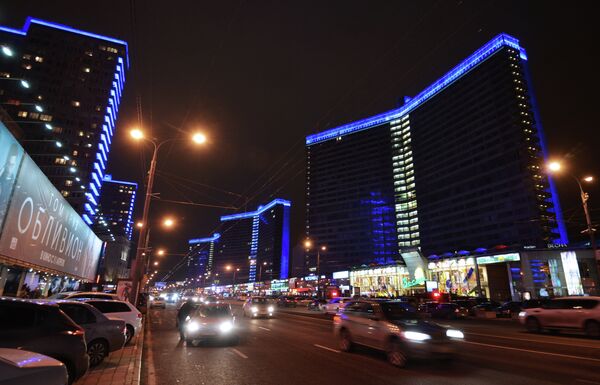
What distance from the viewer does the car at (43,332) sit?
588cm

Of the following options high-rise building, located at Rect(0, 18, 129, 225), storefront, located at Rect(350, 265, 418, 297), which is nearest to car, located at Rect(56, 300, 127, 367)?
storefront, located at Rect(350, 265, 418, 297)

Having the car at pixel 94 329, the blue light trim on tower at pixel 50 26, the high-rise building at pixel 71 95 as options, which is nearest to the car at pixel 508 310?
the car at pixel 94 329

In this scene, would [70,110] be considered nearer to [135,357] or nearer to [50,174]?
[50,174]

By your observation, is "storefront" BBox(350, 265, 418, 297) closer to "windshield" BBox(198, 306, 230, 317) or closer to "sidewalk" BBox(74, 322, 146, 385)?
"windshield" BBox(198, 306, 230, 317)

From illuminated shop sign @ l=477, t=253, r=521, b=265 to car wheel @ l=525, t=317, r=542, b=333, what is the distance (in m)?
43.1

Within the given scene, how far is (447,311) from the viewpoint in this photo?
3050cm

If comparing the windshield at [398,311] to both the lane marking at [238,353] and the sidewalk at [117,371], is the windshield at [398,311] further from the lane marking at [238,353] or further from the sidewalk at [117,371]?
the sidewalk at [117,371]

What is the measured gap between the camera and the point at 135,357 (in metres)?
9.55

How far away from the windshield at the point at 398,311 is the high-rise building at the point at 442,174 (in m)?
57.7

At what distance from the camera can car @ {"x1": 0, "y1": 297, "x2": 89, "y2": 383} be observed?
5.88 meters

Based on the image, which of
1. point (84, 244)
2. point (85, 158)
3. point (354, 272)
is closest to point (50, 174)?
point (85, 158)

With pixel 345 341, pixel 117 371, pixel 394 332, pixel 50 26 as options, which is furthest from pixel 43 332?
pixel 50 26

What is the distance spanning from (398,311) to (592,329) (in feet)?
39.0

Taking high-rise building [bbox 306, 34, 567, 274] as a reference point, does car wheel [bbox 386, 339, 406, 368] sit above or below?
below
